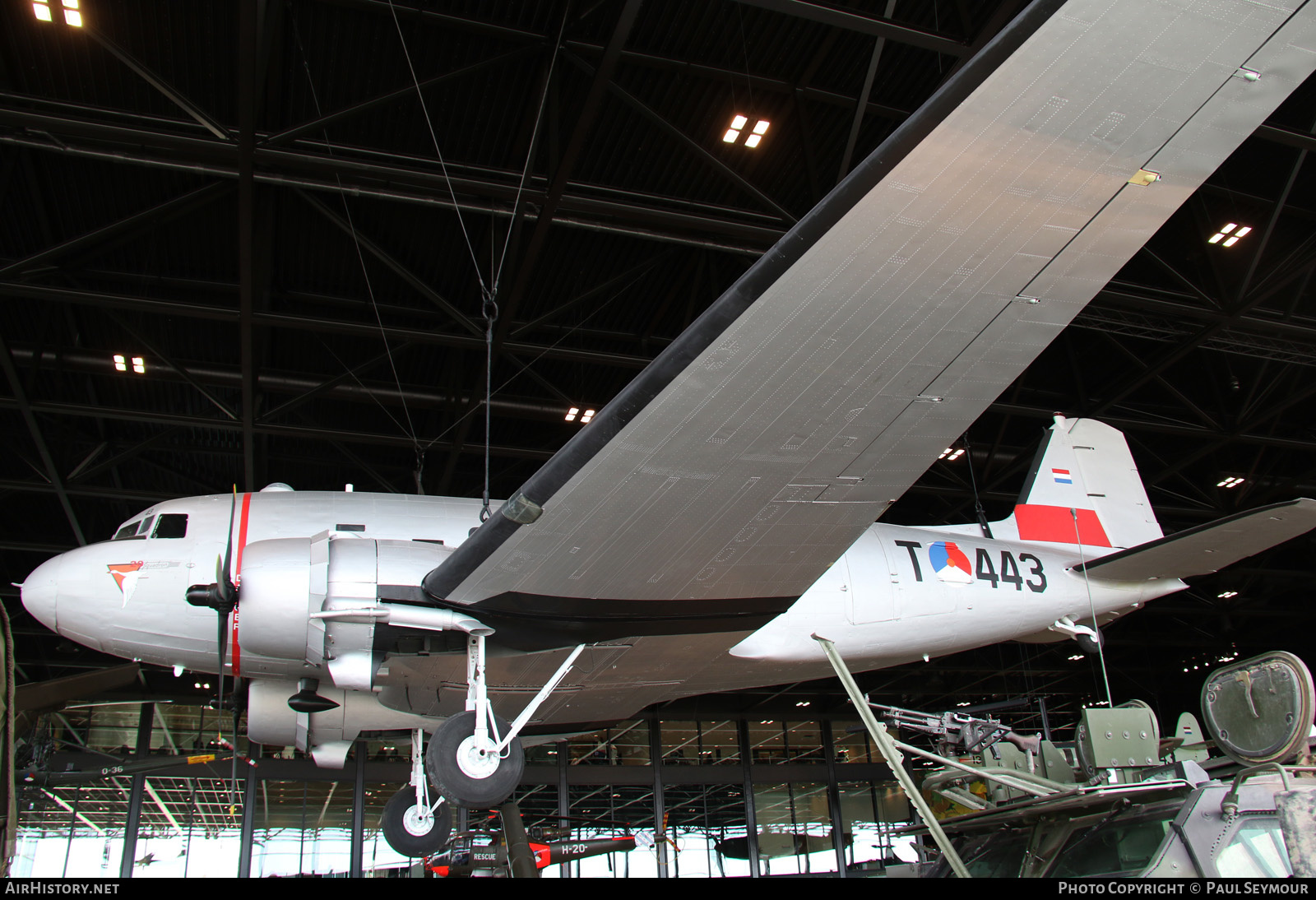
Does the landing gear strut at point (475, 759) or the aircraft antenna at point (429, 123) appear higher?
the aircraft antenna at point (429, 123)

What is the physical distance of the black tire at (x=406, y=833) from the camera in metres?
9.24

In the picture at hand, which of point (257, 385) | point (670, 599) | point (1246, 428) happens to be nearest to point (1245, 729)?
point (670, 599)

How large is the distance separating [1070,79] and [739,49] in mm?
6465

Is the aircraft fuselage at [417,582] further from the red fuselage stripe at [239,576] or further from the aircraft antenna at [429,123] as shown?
the aircraft antenna at [429,123]

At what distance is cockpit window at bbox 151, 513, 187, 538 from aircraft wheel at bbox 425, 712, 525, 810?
3.76 m

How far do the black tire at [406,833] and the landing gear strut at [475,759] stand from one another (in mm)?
3041

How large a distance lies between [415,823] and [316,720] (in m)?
1.57

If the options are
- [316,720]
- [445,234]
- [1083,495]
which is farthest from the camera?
[445,234]

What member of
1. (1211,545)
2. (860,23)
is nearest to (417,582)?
(860,23)

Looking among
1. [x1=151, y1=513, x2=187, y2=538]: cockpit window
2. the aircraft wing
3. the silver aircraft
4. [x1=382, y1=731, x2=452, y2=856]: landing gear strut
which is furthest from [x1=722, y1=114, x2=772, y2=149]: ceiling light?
[x1=382, y1=731, x2=452, y2=856]: landing gear strut

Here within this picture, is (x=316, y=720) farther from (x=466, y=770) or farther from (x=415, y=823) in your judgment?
(x=466, y=770)

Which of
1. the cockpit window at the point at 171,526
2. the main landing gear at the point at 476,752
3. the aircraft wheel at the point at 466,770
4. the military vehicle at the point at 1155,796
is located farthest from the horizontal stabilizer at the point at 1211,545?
the cockpit window at the point at 171,526

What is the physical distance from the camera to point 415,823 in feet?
30.5

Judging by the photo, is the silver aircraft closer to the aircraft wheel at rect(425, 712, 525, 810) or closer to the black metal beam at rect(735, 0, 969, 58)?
the aircraft wheel at rect(425, 712, 525, 810)
